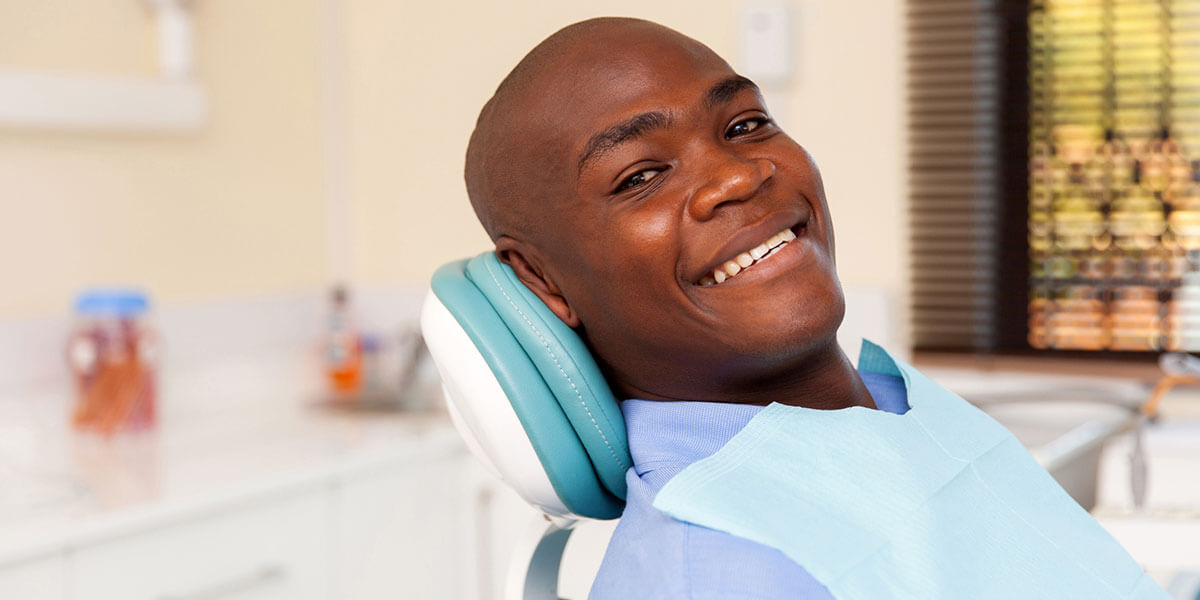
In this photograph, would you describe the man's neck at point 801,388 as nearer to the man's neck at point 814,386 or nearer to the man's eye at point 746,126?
the man's neck at point 814,386

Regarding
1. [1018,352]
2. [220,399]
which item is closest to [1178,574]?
[1018,352]

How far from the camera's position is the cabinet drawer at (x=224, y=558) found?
5.34 feet

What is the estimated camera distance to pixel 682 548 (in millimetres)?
750

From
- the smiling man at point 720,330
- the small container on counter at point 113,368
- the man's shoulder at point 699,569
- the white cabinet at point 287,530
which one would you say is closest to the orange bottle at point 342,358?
the white cabinet at point 287,530

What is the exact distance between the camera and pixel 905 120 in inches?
92.8

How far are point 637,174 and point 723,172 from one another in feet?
0.22

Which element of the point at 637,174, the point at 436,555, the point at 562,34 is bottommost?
the point at 436,555

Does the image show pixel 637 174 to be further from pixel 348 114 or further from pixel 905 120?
pixel 348 114

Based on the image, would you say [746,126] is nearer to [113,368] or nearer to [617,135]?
[617,135]

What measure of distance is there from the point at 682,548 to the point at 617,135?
0.32 metres

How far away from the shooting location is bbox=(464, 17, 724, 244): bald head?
0.93 metres

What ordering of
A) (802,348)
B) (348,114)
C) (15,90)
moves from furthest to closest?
1. (348,114)
2. (15,90)
3. (802,348)

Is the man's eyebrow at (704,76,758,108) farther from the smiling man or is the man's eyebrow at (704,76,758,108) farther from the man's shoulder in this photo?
the man's shoulder

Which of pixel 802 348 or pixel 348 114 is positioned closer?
pixel 802 348
